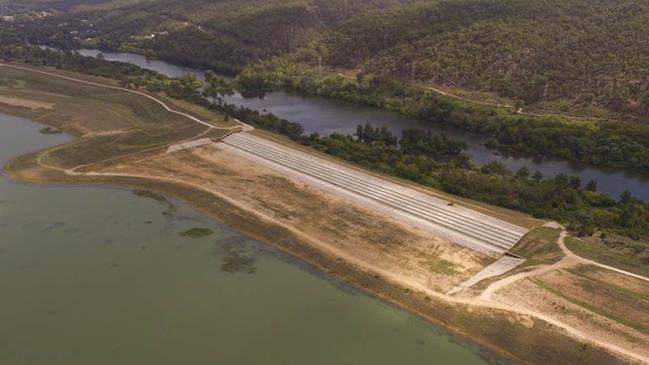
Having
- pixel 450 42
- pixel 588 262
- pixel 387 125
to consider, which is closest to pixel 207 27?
pixel 450 42

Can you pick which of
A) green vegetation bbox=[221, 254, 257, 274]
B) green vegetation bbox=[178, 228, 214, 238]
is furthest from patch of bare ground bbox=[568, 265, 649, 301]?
green vegetation bbox=[178, 228, 214, 238]

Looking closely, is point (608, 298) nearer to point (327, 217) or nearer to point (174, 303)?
point (327, 217)

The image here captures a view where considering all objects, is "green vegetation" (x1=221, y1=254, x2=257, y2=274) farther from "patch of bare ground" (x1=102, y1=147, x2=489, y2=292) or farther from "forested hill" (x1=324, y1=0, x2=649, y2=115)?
"forested hill" (x1=324, y1=0, x2=649, y2=115)

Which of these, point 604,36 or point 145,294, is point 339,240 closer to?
point 145,294

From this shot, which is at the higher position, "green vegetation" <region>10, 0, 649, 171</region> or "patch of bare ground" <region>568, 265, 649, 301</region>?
"green vegetation" <region>10, 0, 649, 171</region>

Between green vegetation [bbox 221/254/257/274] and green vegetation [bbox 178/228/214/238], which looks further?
green vegetation [bbox 178/228/214/238]

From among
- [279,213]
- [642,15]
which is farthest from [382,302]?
[642,15]
